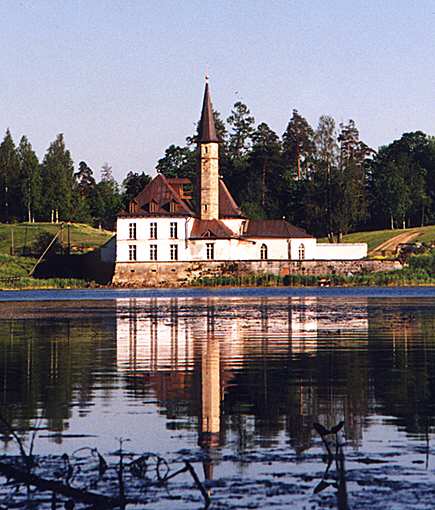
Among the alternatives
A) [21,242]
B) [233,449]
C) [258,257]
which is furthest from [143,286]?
[233,449]

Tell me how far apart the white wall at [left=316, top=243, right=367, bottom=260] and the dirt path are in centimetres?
683

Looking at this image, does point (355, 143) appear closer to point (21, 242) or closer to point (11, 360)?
point (21, 242)

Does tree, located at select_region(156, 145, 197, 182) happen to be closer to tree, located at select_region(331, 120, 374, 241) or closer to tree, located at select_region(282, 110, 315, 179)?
tree, located at select_region(282, 110, 315, 179)

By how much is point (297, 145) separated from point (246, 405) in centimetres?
12417

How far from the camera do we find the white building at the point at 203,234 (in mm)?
102500

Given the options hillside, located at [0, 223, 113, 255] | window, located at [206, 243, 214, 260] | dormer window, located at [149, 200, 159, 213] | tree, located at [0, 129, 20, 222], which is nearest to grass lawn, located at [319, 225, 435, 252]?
window, located at [206, 243, 214, 260]

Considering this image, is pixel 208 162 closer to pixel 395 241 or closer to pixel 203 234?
pixel 203 234

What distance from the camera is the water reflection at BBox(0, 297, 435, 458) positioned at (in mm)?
15841

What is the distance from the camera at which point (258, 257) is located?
4090 inches

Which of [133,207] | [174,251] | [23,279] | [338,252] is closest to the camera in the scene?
[23,279]

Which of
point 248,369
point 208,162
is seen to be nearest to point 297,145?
point 208,162

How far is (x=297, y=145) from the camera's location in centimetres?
14025

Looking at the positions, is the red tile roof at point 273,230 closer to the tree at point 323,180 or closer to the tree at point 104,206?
the tree at point 323,180

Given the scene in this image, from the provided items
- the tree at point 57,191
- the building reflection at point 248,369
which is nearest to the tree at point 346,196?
the tree at point 57,191
